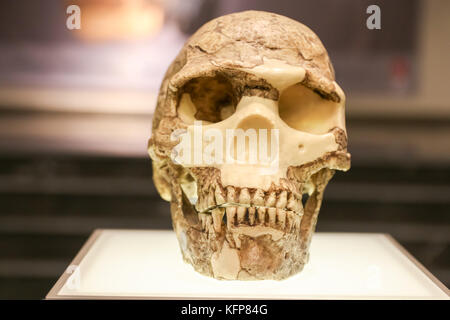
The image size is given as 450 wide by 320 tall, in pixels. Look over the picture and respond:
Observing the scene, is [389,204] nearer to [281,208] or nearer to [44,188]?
[281,208]

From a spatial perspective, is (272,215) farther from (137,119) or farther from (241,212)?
(137,119)

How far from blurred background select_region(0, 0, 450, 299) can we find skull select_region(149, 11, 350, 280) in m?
0.18

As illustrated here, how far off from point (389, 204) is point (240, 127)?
1115mm

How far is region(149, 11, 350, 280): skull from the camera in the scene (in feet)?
4.45

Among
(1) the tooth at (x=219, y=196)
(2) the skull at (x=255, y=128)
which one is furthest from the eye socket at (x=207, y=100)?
(1) the tooth at (x=219, y=196)

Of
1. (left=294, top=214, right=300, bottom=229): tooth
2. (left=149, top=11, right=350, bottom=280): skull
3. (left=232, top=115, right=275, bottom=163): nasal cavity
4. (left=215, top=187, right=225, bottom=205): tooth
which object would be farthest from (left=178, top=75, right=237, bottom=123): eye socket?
(left=294, top=214, right=300, bottom=229): tooth

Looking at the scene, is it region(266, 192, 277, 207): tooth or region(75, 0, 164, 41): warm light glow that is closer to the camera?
region(266, 192, 277, 207): tooth

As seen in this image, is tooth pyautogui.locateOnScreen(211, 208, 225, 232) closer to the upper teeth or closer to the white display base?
the upper teeth

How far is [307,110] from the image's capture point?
1.50 meters

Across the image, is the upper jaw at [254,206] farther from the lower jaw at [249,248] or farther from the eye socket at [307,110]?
the eye socket at [307,110]

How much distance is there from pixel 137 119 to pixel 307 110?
82 cm

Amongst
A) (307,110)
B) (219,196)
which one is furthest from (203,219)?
(307,110)

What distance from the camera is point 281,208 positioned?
4.42 feet
